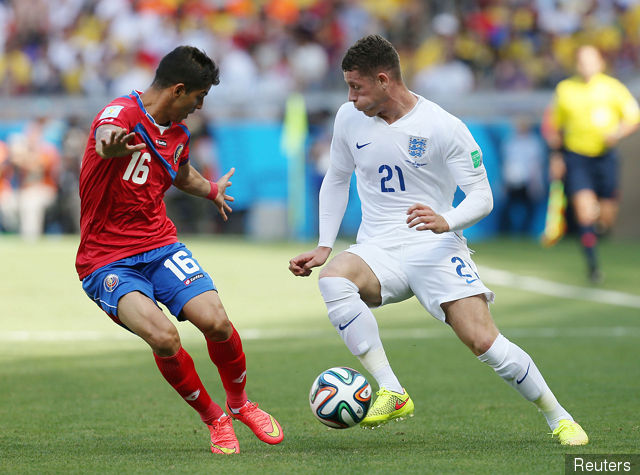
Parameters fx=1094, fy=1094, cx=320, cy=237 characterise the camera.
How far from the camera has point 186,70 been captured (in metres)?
5.80

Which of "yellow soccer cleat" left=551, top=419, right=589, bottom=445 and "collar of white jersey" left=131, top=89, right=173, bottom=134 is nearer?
"yellow soccer cleat" left=551, top=419, right=589, bottom=445

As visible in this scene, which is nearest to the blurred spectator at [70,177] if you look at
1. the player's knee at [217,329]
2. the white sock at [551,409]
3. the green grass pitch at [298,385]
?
the green grass pitch at [298,385]

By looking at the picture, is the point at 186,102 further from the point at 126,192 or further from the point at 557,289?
the point at 557,289

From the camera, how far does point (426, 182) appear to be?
20.1 feet

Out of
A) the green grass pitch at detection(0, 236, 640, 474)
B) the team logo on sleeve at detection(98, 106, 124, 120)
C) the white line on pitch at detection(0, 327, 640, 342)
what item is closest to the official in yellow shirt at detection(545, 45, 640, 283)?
the green grass pitch at detection(0, 236, 640, 474)

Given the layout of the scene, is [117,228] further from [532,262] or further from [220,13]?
[220,13]

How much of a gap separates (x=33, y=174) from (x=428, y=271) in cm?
1580

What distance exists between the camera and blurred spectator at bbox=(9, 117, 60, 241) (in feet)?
67.4

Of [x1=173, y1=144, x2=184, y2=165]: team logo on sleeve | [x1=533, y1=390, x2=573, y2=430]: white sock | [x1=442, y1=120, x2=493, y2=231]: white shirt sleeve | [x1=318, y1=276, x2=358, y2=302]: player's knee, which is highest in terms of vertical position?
[x1=173, y1=144, x2=184, y2=165]: team logo on sleeve

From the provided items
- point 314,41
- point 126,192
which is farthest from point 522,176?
point 126,192

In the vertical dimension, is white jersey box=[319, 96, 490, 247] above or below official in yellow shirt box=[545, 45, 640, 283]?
above

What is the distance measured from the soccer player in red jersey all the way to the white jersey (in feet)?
2.87

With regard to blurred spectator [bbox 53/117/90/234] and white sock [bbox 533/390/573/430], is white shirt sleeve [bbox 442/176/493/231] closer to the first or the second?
white sock [bbox 533/390/573/430]

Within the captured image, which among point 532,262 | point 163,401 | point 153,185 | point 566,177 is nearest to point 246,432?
point 163,401
